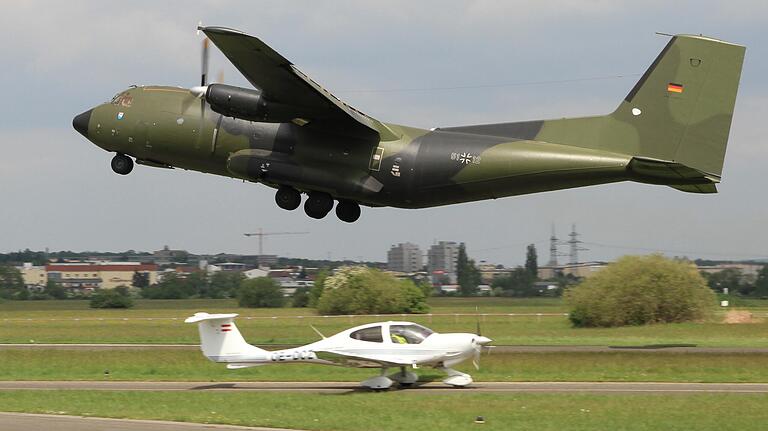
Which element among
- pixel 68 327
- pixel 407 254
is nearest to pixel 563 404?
pixel 68 327

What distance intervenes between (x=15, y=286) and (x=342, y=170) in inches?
3197

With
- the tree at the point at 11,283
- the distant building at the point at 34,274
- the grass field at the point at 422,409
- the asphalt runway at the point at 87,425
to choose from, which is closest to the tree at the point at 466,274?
the tree at the point at 11,283

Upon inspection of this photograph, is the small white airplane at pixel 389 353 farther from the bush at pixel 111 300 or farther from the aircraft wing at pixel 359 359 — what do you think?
the bush at pixel 111 300

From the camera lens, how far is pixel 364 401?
28.7m

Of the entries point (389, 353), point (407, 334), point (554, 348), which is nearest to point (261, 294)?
point (554, 348)

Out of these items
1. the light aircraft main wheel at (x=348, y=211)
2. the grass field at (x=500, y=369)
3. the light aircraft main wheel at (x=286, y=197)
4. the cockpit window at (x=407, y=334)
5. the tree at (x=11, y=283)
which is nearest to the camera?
the cockpit window at (x=407, y=334)

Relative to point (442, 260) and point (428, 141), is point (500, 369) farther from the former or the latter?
point (442, 260)

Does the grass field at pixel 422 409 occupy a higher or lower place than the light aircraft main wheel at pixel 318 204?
lower

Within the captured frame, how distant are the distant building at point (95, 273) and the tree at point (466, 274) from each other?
126 ft

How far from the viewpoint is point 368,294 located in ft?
240

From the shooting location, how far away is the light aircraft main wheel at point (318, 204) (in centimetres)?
3594

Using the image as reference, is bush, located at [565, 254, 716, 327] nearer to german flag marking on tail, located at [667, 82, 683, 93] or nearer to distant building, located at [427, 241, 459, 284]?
german flag marking on tail, located at [667, 82, 683, 93]

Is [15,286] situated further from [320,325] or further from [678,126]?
[678,126]

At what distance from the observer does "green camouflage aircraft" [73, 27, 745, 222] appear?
32719 millimetres
